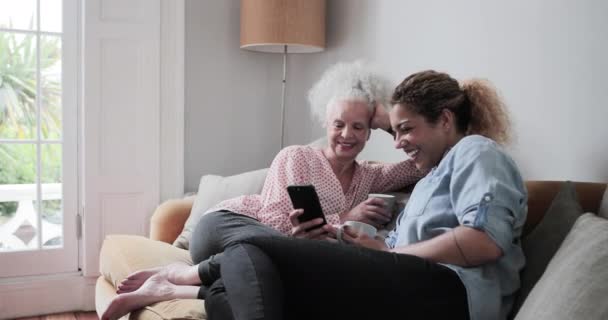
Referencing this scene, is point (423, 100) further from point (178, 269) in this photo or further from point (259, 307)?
point (178, 269)

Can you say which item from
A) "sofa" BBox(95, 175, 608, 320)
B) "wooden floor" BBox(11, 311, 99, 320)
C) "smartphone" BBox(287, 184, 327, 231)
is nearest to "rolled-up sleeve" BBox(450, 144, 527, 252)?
"sofa" BBox(95, 175, 608, 320)

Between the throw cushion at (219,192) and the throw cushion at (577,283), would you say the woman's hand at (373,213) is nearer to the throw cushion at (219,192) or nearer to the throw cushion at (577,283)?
the throw cushion at (219,192)

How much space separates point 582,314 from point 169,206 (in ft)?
6.72

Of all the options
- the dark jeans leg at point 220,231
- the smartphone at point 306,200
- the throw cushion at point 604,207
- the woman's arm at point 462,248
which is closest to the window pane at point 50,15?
the dark jeans leg at point 220,231

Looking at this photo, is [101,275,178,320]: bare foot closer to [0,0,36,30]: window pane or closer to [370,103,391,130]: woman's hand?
[370,103,391,130]: woman's hand

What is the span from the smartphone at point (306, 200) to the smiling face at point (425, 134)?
291mm

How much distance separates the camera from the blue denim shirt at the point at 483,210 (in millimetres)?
1370

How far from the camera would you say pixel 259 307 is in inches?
52.8

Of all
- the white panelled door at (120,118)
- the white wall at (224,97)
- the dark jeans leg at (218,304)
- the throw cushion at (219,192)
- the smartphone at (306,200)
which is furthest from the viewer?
the white wall at (224,97)

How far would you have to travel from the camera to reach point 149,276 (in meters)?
2.01

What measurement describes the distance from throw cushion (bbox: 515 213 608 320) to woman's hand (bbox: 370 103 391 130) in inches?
36.9

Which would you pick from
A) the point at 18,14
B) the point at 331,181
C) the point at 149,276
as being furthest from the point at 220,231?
the point at 18,14

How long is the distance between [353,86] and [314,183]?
1.26 ft

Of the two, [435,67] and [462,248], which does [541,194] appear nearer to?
[462,248]
